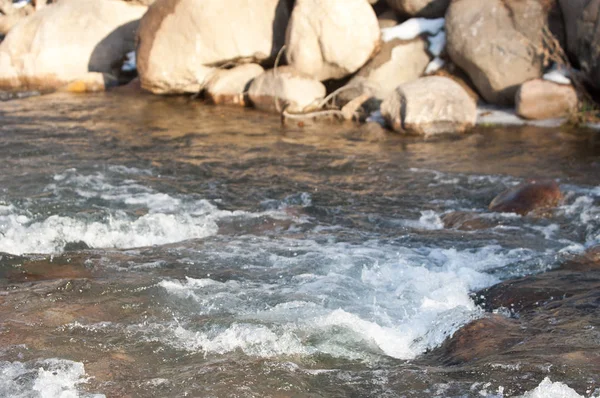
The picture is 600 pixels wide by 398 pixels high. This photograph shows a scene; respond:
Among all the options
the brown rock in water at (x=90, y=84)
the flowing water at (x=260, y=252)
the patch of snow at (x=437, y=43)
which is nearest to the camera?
the flowing water at (x=260, y=252)

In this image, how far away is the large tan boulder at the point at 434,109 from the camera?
10609 millimetres

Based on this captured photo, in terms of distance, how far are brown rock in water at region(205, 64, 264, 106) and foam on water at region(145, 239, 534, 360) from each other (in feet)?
25.0

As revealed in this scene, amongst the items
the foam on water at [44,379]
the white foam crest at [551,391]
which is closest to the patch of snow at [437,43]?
the white foam crest at [551,391]

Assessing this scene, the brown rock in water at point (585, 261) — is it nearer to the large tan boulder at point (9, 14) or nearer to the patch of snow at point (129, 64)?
the patch of snow at point (129, 64)

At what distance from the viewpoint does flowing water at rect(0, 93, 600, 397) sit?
155 inches

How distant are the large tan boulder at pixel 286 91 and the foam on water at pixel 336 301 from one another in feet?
20.8

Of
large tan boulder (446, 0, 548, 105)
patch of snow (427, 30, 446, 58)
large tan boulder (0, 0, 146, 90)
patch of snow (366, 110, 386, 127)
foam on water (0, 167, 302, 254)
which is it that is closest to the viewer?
foam on water (0, 167, 302, 254)

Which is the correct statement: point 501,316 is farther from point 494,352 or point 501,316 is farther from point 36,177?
point 36,177

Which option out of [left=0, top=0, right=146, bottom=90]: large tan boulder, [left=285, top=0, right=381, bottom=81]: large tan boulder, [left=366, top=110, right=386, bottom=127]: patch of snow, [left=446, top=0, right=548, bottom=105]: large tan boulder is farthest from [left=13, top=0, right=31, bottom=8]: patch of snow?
[left=446, top=0, right=548, bottom=105]: large tan boulder

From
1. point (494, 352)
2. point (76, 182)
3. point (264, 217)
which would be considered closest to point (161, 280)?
point (264, 217)

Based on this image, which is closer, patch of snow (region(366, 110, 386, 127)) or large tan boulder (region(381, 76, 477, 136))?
large tan boulder (region(381, 76, 477, 136))

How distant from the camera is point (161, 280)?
5.27m

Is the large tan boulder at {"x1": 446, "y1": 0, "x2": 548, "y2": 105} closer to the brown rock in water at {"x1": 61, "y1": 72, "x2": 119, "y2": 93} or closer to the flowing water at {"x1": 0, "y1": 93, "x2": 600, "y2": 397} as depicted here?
the flowing water at {"x1": 0, "y1": 93, "x2": 600, "y2": 397}

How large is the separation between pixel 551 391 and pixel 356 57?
9.83 metres
